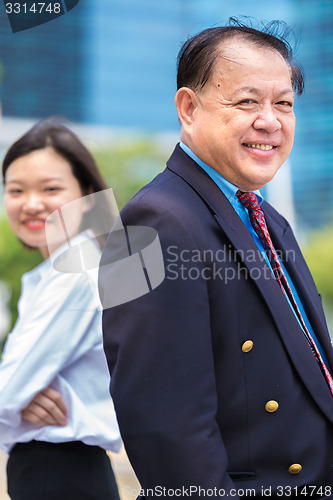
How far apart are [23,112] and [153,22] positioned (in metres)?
18.3

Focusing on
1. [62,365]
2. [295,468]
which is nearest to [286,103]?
[295,468]

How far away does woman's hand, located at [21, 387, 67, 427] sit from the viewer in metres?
2.25

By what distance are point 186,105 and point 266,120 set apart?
0.75 ft

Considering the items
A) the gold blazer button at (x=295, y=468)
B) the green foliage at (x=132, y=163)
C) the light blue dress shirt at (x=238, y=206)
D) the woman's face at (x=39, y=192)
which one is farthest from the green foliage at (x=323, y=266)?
the gold blazer button at (x=295, y=468)

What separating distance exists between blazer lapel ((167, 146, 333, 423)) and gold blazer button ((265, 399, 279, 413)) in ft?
0.31

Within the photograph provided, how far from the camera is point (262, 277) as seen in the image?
1642mm

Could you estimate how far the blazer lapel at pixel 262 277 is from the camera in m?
1.61

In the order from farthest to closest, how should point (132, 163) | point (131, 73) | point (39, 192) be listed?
point (131, 73) → point (132, 163) → point (39, 192)

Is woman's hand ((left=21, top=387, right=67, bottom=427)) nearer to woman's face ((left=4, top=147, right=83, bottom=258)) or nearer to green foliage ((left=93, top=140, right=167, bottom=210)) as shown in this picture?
woman's face ((left=4, top=147, right=83, bottom=258))

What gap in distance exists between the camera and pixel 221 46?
1713 mm

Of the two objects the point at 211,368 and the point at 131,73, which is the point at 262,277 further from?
the point at 131,73

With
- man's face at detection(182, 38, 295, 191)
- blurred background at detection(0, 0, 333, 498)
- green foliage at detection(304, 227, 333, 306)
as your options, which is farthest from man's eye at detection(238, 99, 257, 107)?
blurred background at detection(0, 0, 333, 498)

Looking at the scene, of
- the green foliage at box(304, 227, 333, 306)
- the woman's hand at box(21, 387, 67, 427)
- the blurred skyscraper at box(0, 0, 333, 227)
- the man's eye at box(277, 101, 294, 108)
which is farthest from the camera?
the blurred skyscraper at box(0, 0, 333, 227)

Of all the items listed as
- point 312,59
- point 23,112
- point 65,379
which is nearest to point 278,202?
point 312,59
